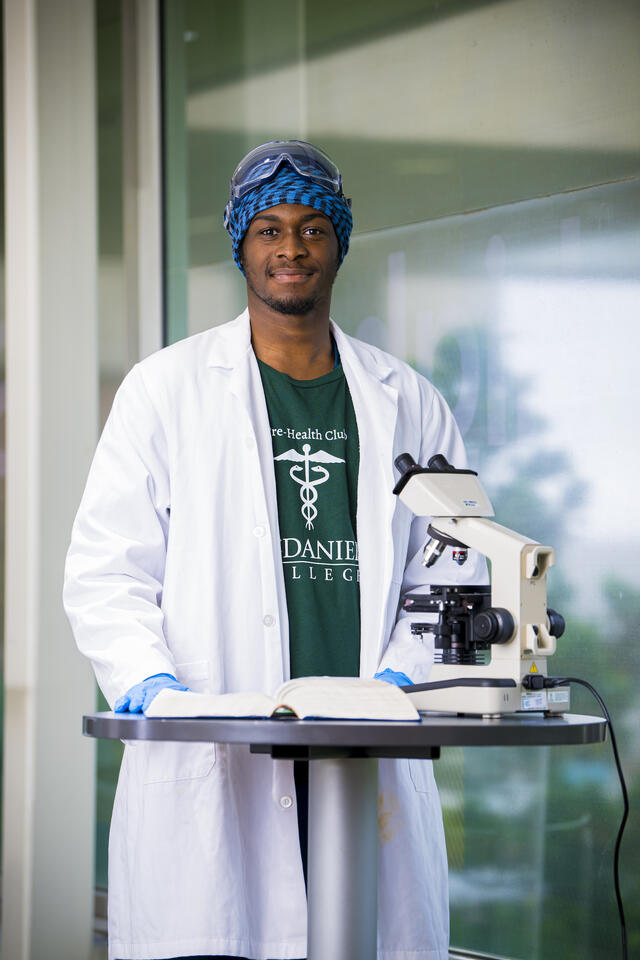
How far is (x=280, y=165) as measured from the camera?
2260mm

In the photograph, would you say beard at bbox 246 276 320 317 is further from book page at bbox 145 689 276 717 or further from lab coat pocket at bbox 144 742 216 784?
book page at bbox 145 689 276 717

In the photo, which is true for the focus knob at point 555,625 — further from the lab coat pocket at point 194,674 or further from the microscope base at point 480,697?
the lab coat pocket at point 194,674

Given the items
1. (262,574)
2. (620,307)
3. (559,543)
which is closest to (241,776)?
(262,574)

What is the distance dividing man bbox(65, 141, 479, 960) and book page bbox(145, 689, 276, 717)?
18 cm

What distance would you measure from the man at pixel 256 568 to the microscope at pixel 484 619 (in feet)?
0.70

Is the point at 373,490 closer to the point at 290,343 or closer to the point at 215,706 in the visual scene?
the point at 290,343

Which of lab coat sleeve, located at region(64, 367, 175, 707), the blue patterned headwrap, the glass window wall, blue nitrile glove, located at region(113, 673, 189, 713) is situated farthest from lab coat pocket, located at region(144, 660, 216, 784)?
the glass window wall

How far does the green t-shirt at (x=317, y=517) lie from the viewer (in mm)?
2125

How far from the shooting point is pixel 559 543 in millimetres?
2941

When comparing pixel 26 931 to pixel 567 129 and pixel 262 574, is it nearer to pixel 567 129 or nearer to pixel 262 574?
pixel 262 574

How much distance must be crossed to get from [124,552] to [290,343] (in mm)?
575

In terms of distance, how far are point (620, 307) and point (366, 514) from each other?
3.35 feet

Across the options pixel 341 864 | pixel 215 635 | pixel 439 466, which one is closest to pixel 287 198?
pixel 439 466

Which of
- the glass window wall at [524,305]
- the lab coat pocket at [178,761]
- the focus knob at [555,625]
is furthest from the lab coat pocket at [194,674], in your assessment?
the glass window wall at [524,305]
